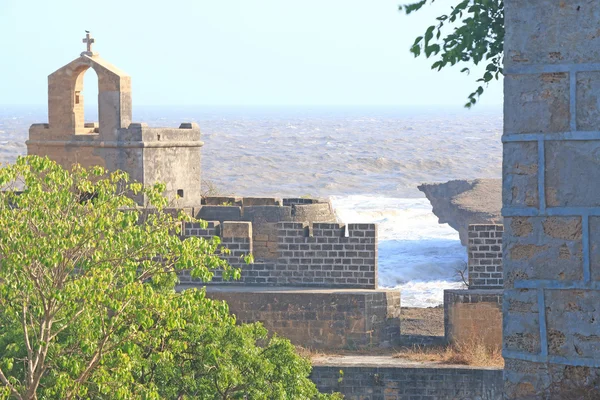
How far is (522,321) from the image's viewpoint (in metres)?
7.67

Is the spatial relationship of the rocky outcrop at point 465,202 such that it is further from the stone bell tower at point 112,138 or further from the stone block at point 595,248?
the stone block at point 595,248

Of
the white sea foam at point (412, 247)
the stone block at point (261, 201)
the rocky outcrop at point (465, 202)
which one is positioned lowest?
the white sea foam at point (412, 247)

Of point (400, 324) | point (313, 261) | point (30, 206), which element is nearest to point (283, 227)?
point (313, 261)

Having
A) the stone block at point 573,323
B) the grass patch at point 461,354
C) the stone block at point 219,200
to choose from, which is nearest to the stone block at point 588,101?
the stone block at point 573,323

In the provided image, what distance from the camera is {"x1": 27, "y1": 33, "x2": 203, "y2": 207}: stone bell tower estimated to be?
24484mm

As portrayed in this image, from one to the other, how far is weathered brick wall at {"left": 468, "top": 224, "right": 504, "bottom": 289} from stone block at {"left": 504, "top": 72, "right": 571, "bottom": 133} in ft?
40.7

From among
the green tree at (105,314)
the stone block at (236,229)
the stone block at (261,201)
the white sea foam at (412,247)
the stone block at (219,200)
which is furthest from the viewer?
the white sea foam at (412,247)

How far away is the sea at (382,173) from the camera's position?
48.0m

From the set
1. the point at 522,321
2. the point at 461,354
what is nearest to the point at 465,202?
the point at 461,354

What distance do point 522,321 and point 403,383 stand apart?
410 inches

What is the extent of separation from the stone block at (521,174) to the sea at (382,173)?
26.9m

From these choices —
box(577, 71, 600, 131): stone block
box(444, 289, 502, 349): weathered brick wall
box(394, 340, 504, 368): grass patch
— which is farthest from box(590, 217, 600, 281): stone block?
box(444, 289, 502, 349): weathered brick wall

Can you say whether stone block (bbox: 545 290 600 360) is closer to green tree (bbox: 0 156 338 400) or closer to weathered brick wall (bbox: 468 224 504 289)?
green tree (bbox: 0 156 338 400)

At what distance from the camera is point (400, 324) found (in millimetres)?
20922
